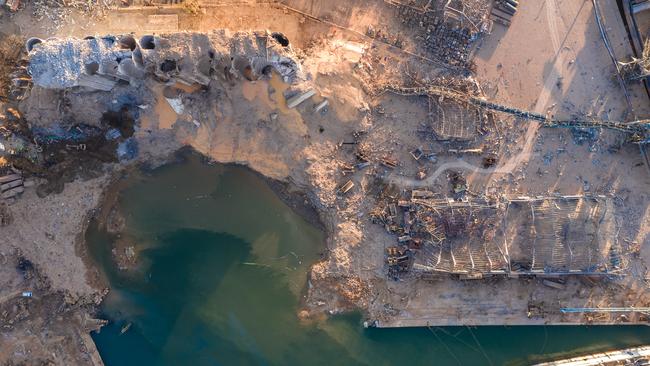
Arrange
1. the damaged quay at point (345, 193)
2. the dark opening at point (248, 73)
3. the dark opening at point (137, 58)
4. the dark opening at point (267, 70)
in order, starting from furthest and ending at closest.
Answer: the damaged quay at point (345, 193), the dark opening at point (267, 70), the dark opening at point (248, 73), the dark opening at point (137, 58)

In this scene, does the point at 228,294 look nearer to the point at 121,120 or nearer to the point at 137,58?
the point at 121,120

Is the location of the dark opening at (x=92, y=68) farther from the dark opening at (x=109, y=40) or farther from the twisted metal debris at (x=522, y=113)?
the twisted metal debris at (x=522, y=113)

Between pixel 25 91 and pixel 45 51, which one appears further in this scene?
pixel 25 91

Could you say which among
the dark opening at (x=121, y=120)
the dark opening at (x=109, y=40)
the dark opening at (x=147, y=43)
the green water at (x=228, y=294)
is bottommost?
the green water at (x=228, y=294)

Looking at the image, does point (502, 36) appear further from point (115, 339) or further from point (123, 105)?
point (115, 339)

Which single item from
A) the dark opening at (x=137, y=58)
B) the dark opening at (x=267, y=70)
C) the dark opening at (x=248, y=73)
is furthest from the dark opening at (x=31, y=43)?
the dark opening at (x=267, y=70)

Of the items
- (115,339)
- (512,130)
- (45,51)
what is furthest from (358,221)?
(45,51)
